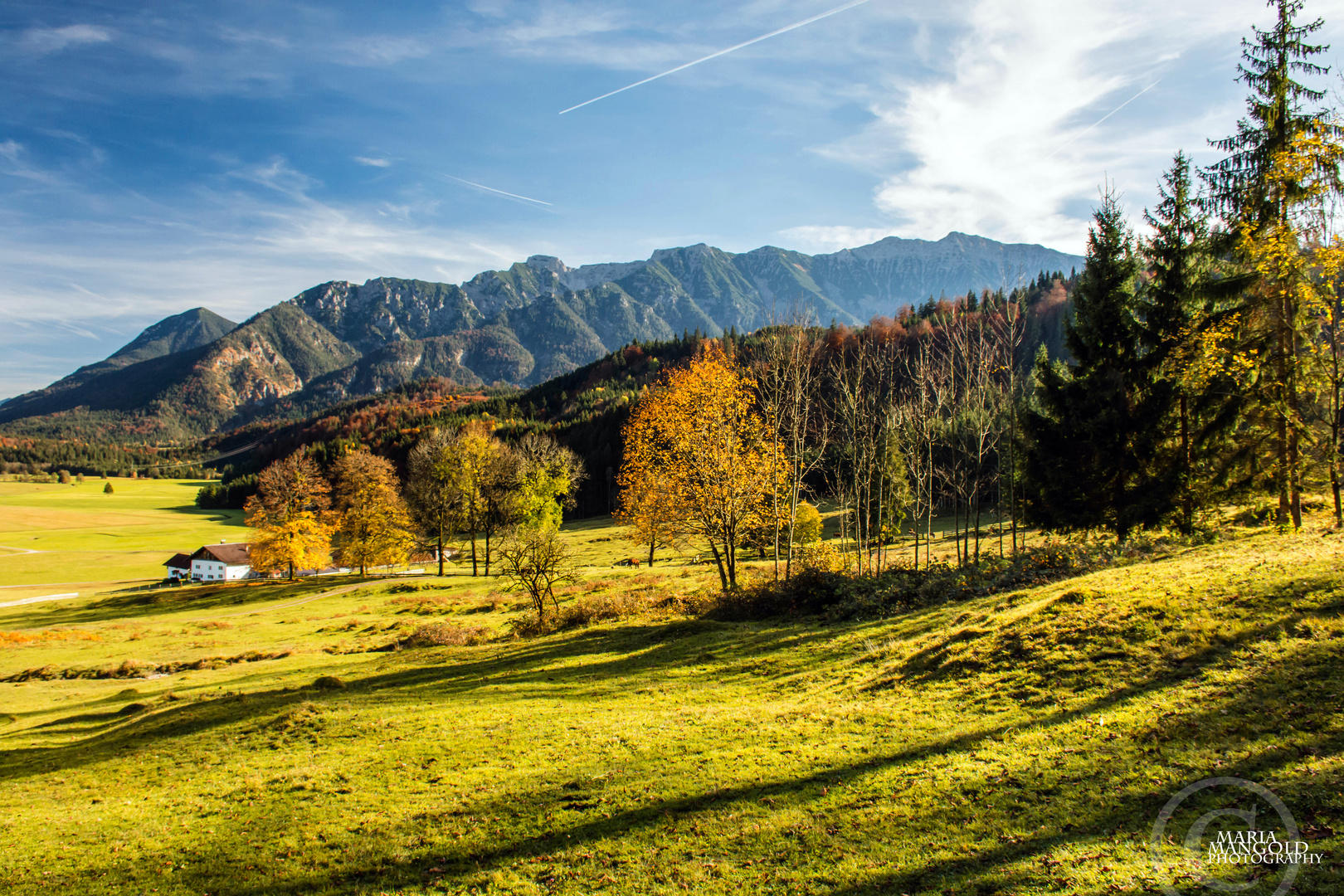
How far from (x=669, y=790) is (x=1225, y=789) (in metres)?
7.40

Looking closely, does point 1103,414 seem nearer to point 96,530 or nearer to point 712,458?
point 712,458

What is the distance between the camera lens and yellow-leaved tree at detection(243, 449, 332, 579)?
5844 cm

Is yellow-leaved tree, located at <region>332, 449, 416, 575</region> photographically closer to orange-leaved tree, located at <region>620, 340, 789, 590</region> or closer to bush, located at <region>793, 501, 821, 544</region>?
bush, located at <region>793, 501, 821, 544</region>

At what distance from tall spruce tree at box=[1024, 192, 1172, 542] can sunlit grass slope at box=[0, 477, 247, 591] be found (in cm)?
9749

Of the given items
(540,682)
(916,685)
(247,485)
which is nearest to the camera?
(916,685)

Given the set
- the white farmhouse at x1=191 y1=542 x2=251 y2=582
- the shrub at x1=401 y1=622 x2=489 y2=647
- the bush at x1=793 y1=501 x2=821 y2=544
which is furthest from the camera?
the white farmhouse at x1=191 y1=542 x2=251 y2=582

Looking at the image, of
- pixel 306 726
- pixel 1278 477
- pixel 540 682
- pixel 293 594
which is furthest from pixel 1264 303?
pixel 293 594

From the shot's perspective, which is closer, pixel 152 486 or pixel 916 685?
pixel 916 685

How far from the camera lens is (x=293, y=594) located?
178 ft

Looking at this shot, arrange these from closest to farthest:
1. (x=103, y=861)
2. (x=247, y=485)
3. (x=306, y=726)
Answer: (x=103, y=861), (x=306, y=726), (x=247, y=485)

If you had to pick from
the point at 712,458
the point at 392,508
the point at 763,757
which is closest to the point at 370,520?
the point at 392,508

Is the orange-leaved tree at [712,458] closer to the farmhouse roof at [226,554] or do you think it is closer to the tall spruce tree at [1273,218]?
the tall spruce tree at [1273,218]

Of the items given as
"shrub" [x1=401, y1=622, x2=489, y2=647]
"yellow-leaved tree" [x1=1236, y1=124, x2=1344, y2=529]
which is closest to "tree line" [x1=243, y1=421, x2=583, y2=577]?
"shrub" [x1=401, y1=622, x2=489, y2=647]

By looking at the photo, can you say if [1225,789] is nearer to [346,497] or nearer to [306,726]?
[306,726]
